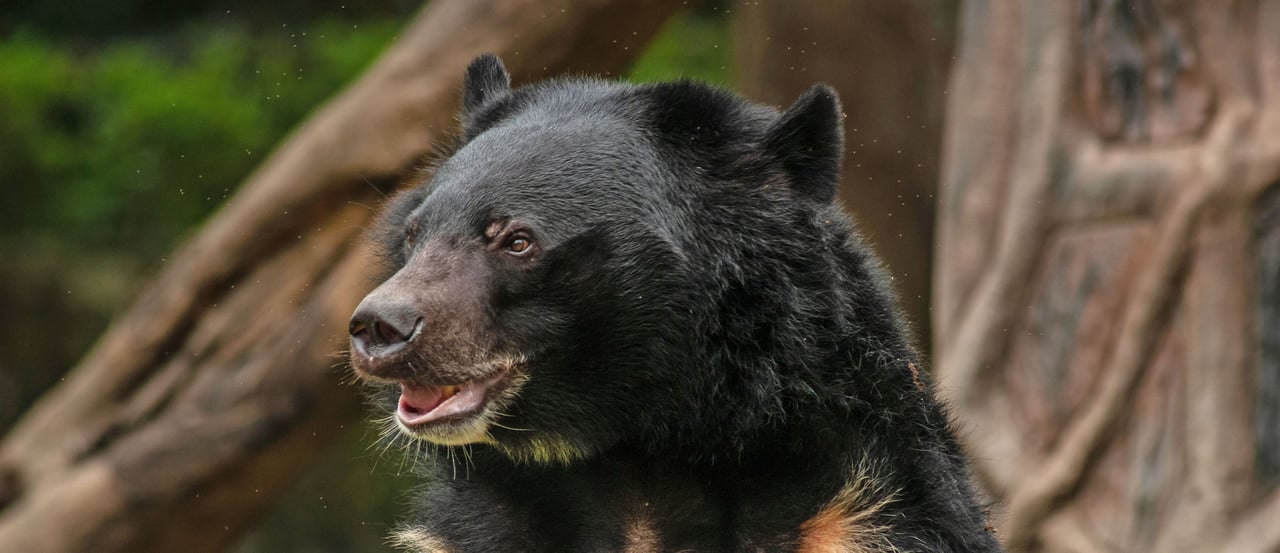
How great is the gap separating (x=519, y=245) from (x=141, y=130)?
31.2 feet

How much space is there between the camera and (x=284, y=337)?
22.8 ft

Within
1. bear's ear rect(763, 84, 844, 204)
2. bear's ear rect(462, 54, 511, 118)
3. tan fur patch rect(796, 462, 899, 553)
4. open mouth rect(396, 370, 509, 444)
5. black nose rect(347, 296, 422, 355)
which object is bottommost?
tan fur patch rect(796, 462, 899, 553)

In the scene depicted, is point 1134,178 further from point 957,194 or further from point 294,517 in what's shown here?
point 294,517

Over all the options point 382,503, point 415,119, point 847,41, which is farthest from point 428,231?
point 382,503

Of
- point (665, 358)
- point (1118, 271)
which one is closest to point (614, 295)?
point (665, 358)

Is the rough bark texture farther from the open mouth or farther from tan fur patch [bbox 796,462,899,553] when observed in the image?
the open mouth

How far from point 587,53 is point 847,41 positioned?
270 centimetres

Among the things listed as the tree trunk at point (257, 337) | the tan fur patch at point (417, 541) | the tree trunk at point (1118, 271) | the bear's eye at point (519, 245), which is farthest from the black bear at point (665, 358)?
the tree trunk at point (257, 337)

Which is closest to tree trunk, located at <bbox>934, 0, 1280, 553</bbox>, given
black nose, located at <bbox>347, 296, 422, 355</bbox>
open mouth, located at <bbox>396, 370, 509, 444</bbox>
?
open mouth, located at <bbox>396, 370, 509, 444</bbox>

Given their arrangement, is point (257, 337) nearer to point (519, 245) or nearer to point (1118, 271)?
point (519, 245)

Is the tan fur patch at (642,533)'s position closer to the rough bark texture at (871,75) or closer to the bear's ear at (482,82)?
the bear's ear at (482,82)

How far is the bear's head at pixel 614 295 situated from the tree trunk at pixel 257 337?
2.98m

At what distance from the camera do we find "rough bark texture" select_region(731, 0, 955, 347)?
30.4 ft

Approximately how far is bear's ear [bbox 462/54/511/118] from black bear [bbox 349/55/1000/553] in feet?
1.74
